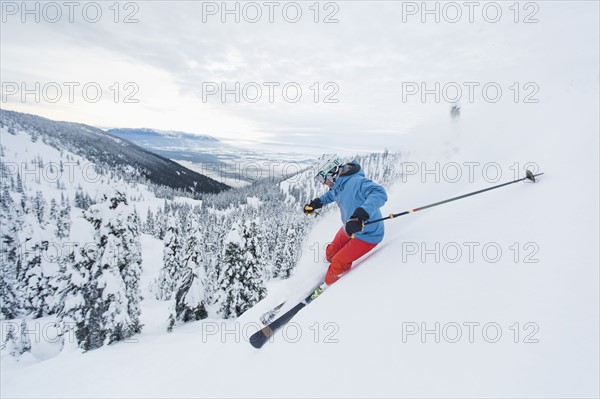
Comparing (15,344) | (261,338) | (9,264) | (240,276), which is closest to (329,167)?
(261,338)

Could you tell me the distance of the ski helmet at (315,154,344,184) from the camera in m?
5.82

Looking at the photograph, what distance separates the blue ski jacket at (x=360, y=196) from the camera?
4.86 m

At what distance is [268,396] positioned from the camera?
2.91m

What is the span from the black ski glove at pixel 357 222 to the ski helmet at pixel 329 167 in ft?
4.62

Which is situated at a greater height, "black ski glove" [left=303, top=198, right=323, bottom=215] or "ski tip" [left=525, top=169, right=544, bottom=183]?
"ski tip" [left=525, top=169, right=544, bottom=183]

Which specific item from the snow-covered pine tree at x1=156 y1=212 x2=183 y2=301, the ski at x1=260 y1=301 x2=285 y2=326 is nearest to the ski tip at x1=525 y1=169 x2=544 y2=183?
the ski at x1=260 y1=301 x2=285 y2=326

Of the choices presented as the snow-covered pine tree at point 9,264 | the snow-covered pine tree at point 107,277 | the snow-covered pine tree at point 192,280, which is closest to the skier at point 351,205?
the snow-covered pine tree at point 107,277

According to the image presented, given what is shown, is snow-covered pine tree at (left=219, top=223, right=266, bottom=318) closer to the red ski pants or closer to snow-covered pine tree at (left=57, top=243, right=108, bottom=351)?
snow-covered pine tree at (left=57, top=243, right=108, bottom=351)

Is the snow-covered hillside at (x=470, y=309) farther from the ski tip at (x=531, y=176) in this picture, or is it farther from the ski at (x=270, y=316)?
the ski at (x=270, y=316)

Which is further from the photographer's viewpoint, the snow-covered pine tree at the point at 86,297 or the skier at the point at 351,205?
the snow-covered pine tree at the point at 86,297

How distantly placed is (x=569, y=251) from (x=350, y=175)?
3.31m

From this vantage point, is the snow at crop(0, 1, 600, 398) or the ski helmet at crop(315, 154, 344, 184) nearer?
the snow at crop(0, 1, 600, 398)

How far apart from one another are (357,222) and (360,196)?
3.01ft

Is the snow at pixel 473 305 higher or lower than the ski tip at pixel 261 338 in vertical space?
higher
